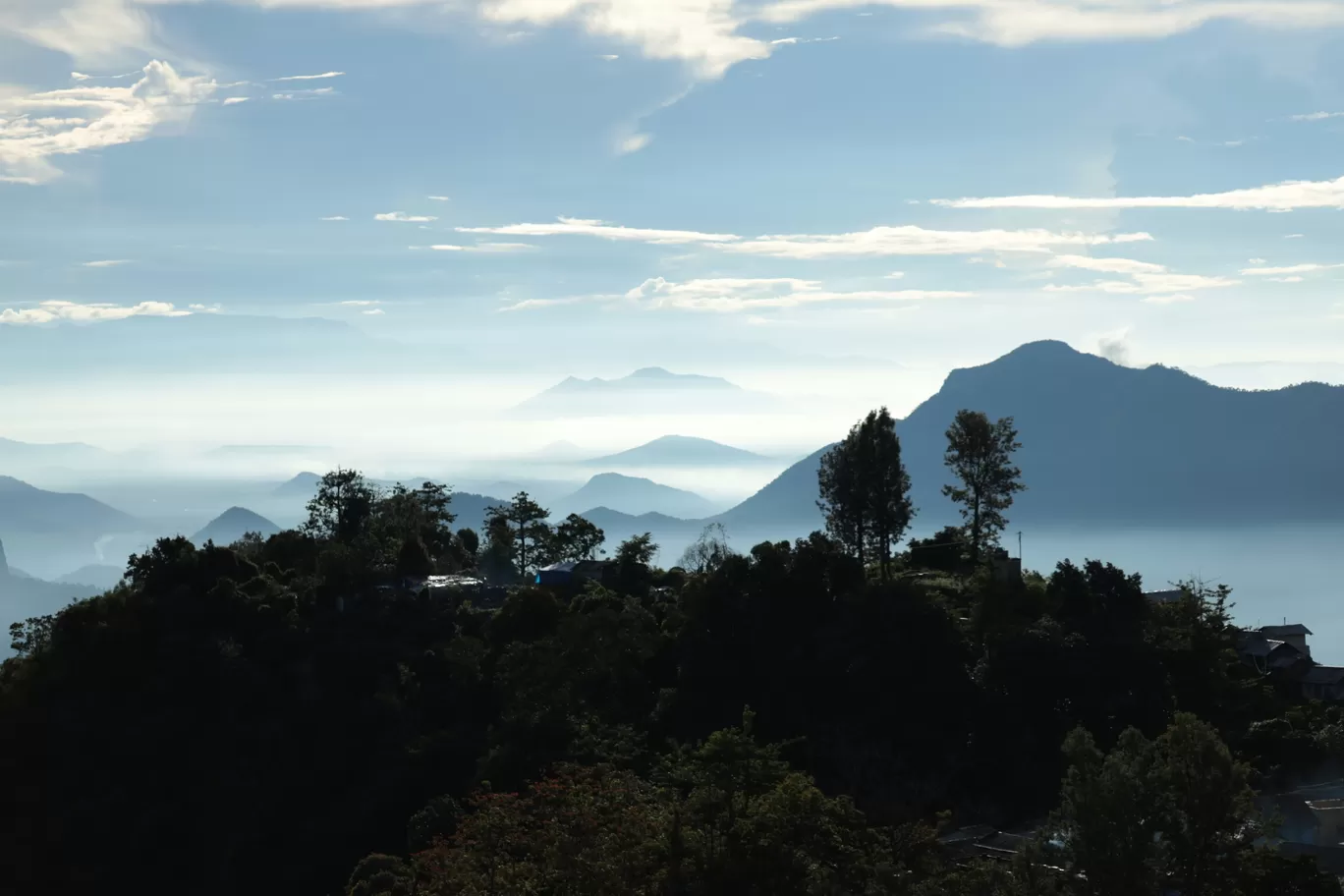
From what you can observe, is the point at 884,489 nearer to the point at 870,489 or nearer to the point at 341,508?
the point at 870,489

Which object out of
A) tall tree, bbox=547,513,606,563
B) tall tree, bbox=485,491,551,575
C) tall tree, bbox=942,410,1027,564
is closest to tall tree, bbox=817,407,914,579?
tall tree, bbox=942,410,1027,564

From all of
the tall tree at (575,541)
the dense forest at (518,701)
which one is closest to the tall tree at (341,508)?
the tall tree at (575,541)

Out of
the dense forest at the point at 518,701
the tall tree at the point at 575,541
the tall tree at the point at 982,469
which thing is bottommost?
the dense forest at the point at 518,701

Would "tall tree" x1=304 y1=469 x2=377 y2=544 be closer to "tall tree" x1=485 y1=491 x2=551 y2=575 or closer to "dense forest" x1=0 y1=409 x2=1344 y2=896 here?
"tall tree" x1=485 y1=491 x2=551 y2=575

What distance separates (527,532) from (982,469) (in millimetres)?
32917

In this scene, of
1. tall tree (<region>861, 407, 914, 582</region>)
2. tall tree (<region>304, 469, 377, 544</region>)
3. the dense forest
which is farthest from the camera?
tall tree (<region>304, 469, 377, 544</region>)

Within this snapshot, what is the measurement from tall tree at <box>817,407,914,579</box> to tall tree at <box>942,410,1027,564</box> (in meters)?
3.00

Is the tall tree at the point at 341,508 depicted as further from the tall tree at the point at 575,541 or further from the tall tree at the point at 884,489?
the tall tree at the point at 884,489

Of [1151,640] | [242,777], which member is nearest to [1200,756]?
[1151,640]

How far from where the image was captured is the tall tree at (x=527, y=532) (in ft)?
265

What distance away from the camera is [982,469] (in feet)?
207

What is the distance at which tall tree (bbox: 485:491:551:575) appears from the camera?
80.8 metres

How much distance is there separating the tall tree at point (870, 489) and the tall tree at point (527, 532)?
25.1 meters

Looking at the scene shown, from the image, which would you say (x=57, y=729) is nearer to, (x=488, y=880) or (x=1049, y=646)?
(x=488, y=880)
